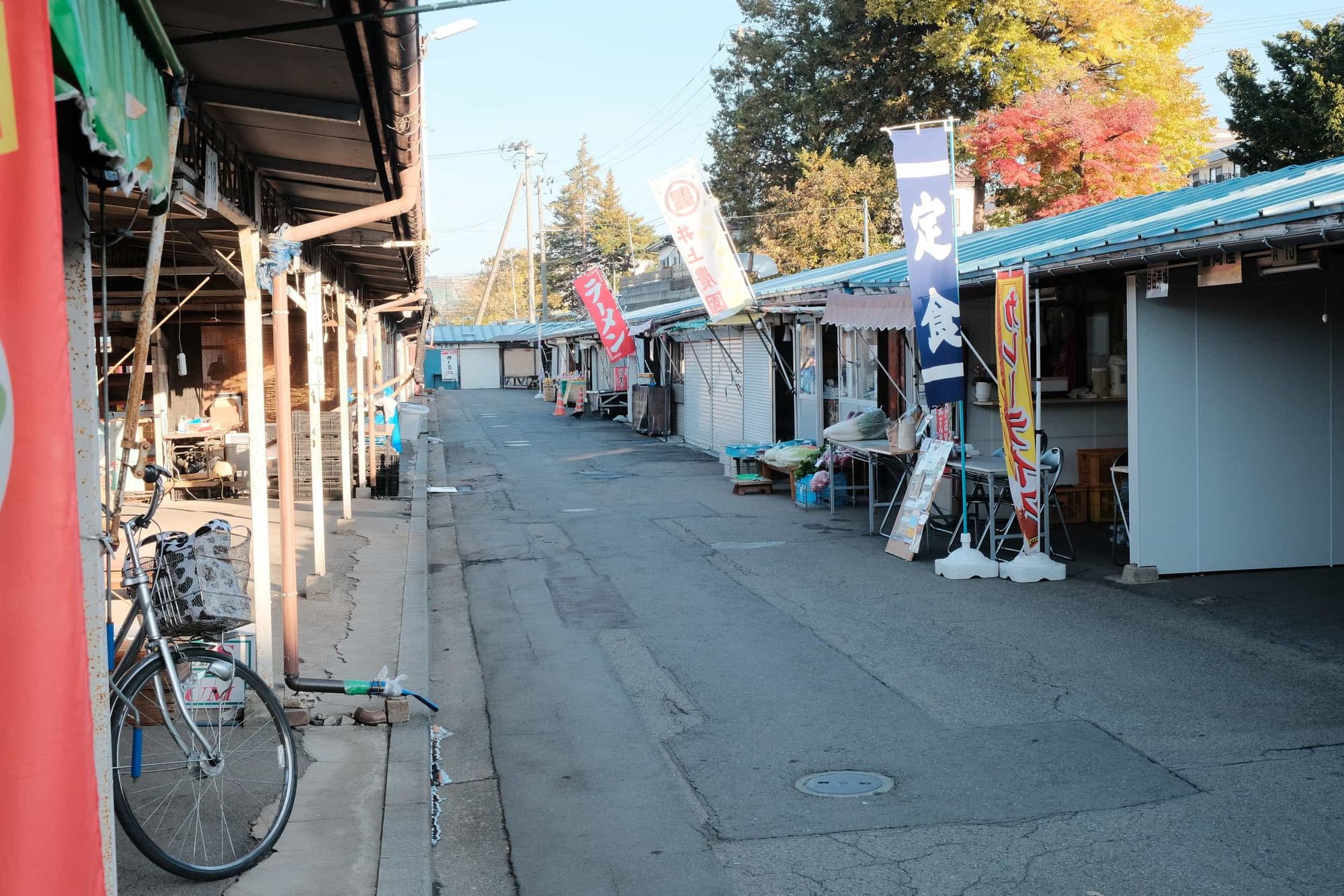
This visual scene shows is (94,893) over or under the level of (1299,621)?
over

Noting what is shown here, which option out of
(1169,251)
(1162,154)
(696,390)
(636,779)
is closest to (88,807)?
(636,779)

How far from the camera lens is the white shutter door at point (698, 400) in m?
26.7

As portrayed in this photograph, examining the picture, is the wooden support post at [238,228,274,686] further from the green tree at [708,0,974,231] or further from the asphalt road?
the green tree at [708,0,974,231]

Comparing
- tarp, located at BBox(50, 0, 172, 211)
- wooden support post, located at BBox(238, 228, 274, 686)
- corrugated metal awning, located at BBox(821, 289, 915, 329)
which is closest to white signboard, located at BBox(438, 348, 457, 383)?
corrugated metal awning, located at BBox(821, 289, 915, 329)

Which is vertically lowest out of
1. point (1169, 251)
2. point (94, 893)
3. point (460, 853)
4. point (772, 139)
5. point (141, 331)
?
point (460, 853)

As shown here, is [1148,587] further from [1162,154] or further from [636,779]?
[1162,154]

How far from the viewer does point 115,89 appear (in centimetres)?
286

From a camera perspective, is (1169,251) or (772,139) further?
(772,139)

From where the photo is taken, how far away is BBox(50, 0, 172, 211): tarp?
8.30 feet

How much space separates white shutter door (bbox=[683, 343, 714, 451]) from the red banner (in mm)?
1566

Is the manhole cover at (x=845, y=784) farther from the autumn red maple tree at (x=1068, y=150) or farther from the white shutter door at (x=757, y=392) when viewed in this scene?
the autumn red maple tree at (x=1068, y=150)

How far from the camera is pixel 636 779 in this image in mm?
5938

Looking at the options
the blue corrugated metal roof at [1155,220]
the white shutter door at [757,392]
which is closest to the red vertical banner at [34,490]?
the blue corrugated metal roof at [1155,220]

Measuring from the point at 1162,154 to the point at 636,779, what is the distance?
35.0 m
